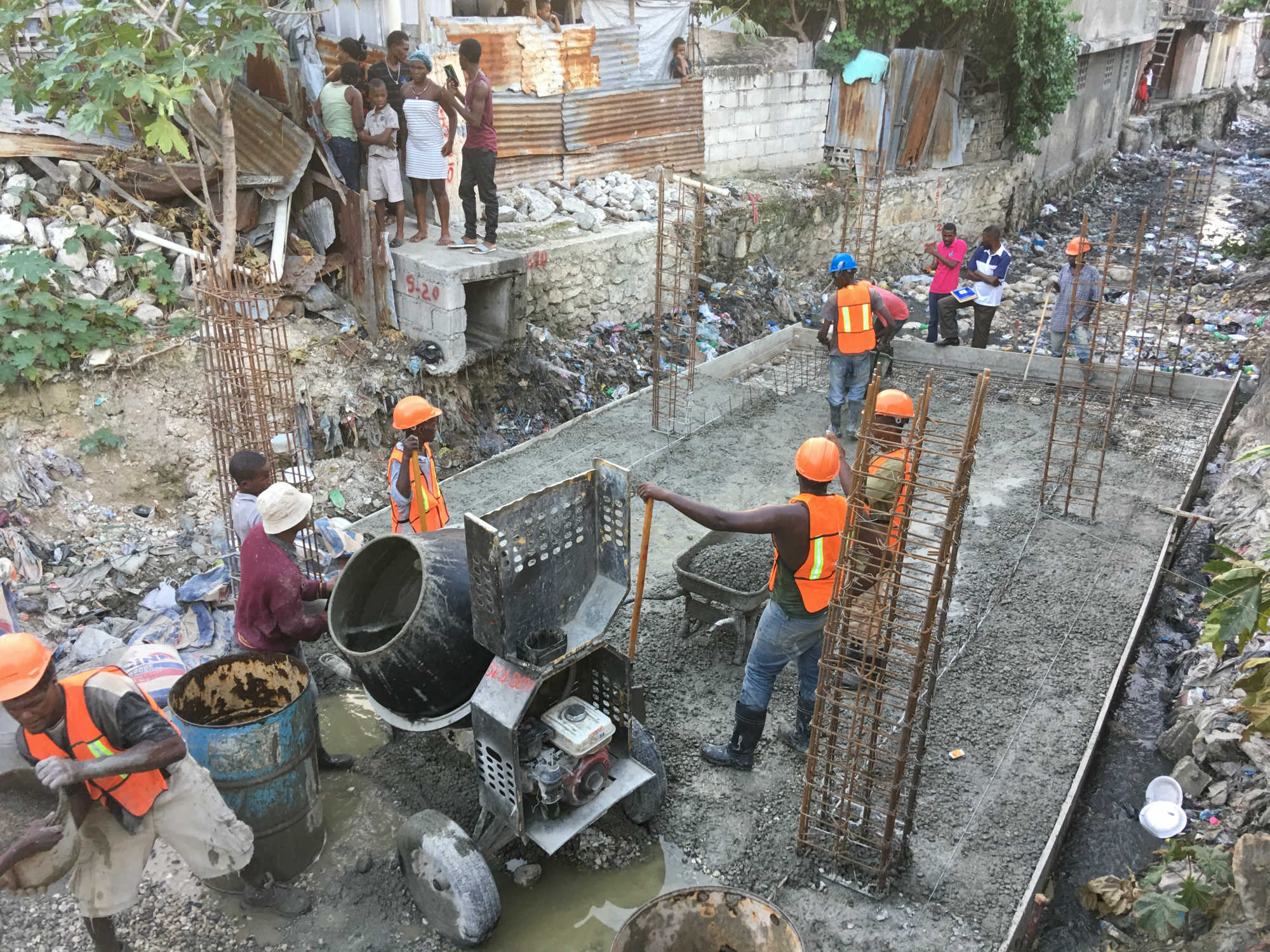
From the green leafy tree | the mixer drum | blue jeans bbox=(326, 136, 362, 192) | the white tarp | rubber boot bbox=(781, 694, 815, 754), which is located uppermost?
the white tarp

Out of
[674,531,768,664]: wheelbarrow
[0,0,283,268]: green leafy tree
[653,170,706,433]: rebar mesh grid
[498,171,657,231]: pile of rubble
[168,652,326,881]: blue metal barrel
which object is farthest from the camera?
[498,171,657,231]: pile of rubble

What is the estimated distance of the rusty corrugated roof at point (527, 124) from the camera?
11.8 m

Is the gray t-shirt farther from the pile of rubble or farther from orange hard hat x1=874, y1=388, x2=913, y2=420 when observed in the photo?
the pile of rubble

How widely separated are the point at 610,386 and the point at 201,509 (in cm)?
459

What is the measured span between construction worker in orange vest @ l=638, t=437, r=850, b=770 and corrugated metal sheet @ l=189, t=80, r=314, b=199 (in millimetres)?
6224

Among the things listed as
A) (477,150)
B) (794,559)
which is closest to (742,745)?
(794,559)

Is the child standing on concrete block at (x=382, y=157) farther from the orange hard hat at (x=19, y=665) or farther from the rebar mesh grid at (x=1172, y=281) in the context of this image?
the rebar mesh grid at (x=1172, y=281)

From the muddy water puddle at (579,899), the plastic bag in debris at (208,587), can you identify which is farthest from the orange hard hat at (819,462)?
the plastic bag in debris at (208,587)

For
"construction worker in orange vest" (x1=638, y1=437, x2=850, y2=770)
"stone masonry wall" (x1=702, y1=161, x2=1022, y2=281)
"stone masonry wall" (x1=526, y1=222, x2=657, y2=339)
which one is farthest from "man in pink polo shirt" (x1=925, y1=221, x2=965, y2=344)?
"construction worker in orange vest" (x1=638, y1=437, x2=850, y2=770)

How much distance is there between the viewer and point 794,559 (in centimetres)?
463

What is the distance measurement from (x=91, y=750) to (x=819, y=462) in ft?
10.8

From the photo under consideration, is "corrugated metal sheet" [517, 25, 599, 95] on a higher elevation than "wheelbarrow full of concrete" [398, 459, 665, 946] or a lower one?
higher

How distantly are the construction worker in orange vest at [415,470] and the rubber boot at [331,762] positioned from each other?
135 centimetres

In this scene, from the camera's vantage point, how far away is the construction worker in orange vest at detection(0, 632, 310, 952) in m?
3.49
